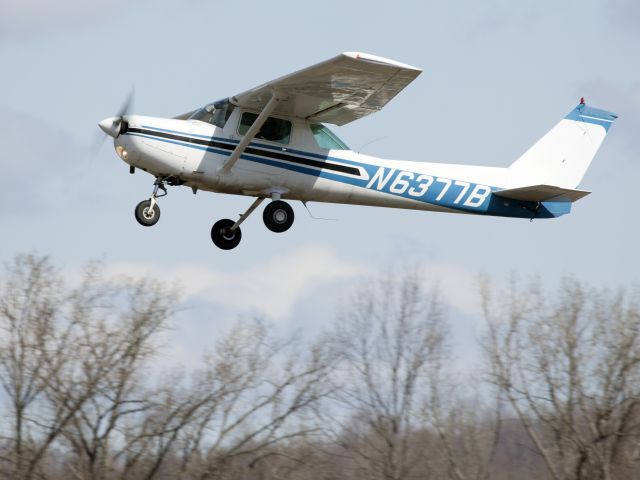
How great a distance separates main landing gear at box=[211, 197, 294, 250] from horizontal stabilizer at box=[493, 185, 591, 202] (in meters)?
3.27

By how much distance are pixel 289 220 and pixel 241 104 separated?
174 centimetres

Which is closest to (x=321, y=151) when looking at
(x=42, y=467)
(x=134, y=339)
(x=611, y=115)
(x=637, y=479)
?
(x=611, y=115)

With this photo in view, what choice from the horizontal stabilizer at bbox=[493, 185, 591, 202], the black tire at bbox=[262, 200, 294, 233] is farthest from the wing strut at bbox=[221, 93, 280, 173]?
the horizontal stabilizer at bbox=[493, 185, 591, 202]

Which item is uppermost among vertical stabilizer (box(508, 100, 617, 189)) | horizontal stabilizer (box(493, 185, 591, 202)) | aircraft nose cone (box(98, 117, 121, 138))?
vertical stabilizer (box(508, 100, 617, 189))

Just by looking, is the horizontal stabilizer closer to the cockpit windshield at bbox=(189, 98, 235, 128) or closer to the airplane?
the airplane

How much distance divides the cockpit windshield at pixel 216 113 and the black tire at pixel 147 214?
52.6 inches

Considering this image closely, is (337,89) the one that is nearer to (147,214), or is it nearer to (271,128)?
(271,128)

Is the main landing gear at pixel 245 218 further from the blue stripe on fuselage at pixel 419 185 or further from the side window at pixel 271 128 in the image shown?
the side window at pixel 271 128

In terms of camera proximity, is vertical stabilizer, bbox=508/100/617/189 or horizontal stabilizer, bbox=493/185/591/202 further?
vertical stabilizer, bbox=508/100/617/189

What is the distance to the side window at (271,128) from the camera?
50.6ft

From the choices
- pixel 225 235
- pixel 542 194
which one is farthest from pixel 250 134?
pixel 542 194

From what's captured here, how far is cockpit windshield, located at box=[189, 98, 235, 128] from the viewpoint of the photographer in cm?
1544

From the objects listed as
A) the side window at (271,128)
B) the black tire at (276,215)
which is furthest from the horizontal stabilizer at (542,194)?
the side window at (271,128)

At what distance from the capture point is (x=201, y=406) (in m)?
22.7
